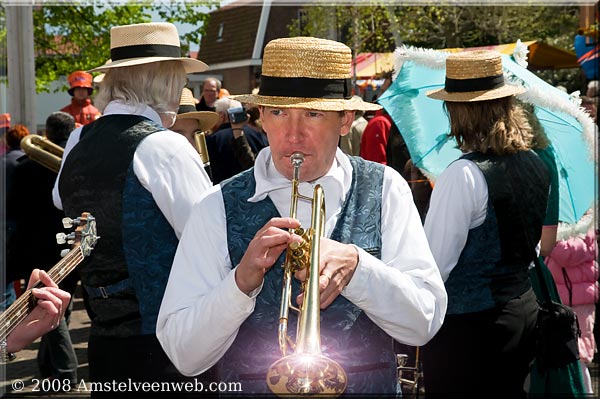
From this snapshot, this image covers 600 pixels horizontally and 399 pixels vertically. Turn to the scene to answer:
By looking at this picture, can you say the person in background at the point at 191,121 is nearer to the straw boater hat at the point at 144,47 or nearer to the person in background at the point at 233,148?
the straw boater hat at the point at 144,47

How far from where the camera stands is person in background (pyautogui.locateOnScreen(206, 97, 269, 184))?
25.4 feet

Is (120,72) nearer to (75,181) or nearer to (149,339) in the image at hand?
(75,181)

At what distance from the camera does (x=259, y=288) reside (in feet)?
7.60

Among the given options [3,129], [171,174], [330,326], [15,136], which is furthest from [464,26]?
[330,326]

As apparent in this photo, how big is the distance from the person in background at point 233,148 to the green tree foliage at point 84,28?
7.96m

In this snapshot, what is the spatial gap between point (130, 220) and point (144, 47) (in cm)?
86

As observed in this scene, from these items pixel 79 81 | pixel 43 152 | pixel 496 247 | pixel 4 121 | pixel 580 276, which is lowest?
pixel 580 276

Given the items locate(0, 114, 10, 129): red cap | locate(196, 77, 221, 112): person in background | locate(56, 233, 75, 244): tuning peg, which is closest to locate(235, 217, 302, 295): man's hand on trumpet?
locate(56, 233, 75, 244): tuning peg

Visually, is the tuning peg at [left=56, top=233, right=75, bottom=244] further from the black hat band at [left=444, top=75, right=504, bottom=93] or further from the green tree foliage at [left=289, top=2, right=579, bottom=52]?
the green tree foliage at [left=289, top=2, right=579, bottom=52]

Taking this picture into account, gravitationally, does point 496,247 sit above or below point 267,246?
below

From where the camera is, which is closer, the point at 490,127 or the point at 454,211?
the point at 454,211

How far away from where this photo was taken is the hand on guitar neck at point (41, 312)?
2.73 meters

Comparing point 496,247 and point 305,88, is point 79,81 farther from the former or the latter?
point 305,88

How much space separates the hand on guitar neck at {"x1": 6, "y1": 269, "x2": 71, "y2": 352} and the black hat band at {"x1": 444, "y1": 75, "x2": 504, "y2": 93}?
205 centimetres
